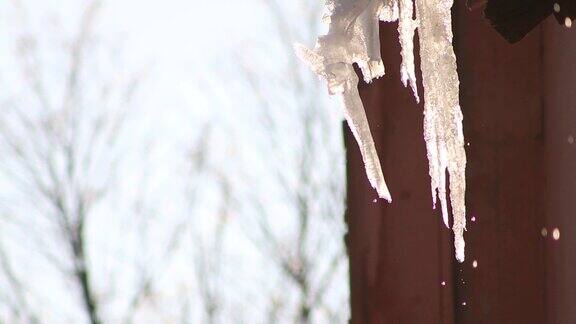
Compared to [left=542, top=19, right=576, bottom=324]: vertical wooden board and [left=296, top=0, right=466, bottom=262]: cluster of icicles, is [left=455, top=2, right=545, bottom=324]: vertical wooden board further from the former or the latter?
[left=296, top=0, right=466, bottom=262]: cluster of icicles

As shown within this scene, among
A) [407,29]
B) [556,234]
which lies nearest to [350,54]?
[407,29]

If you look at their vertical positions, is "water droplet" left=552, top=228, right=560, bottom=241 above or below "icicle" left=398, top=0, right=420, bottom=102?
below

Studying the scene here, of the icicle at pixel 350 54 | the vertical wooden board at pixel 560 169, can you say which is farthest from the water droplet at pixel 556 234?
the icicle at pixel 350 54

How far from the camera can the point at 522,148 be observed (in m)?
3.07

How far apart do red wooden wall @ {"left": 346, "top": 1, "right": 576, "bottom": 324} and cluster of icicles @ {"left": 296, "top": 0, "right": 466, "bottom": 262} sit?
0.61 metres

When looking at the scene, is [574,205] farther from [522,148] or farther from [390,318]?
[390,318]

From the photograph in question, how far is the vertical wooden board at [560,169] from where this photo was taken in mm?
2883

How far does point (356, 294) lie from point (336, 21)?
112cm

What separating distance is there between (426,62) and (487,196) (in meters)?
0.76

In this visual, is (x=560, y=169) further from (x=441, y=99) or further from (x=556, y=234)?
Answer: (x=441, y=99)

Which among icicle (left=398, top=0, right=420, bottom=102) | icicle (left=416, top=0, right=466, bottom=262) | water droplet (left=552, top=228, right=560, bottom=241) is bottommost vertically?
water droplet (left=552, top=228, right=560, bottom=241)

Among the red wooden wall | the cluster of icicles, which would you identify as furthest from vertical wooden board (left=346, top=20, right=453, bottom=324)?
the cluster of icicles

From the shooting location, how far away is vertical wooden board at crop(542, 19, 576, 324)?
2883mm

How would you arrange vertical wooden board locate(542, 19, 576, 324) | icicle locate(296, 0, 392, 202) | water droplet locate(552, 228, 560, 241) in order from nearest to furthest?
1. icicle locate(296, 0, 392, 202)
2. vertical wooden board locate(542, 19, 576, 324)
3. water droplet locate(552, 228, 560, 241)
